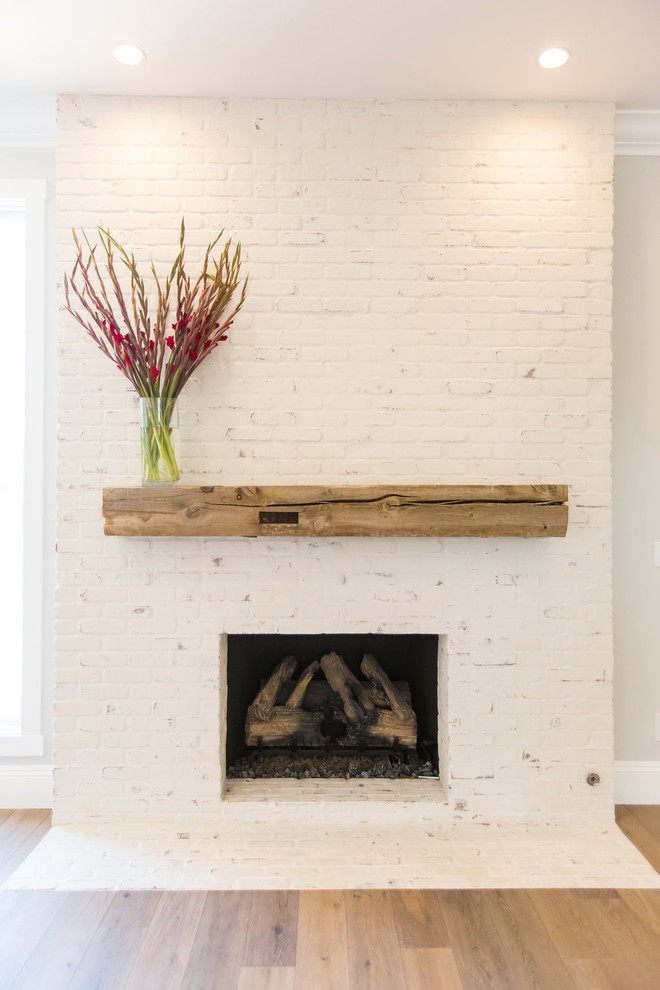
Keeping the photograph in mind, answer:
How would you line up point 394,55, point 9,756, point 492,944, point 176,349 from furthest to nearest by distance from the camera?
point 9,756
point 176,349
point 394,55
point 492,944

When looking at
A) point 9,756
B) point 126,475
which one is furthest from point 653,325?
point 9,756

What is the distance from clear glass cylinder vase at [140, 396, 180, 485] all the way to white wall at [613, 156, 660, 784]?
175 cm

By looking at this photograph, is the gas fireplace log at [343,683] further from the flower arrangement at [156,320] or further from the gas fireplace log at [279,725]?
the flower arrangement at [156,320]

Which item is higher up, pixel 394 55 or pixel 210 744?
pixel 394 55

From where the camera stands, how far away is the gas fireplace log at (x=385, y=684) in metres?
3.02

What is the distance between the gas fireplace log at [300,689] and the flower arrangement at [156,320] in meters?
0.99

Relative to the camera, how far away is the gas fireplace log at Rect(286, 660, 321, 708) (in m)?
3.03

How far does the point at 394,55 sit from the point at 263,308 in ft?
3.07

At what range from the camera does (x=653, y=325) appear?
118 inches

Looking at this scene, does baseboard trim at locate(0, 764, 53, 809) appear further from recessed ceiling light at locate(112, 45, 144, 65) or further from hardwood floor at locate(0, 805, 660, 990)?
recessed ceiling light at locate(112, 45, 144, 65)

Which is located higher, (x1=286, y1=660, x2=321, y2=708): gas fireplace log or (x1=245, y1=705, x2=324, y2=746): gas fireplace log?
(x1=286, y1=660, x2=321, y2=708): gas fireplace log

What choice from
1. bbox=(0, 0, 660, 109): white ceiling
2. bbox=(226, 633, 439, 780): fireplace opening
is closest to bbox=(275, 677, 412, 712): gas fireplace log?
bbox=(226, 633, 439, 780): fireplace opening

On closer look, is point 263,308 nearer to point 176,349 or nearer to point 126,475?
point 176,349

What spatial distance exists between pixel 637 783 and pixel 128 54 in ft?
10.7
